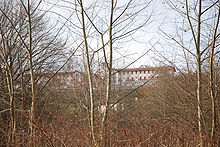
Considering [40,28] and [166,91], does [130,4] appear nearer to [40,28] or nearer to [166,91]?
[40,28]

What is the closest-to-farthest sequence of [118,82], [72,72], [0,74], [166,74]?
[72,72] → [0,74] → [166,74] → [118,82]

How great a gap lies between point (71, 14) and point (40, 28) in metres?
4.96

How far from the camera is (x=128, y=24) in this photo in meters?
2.61

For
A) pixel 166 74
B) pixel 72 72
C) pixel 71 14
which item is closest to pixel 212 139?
pixel 71 14

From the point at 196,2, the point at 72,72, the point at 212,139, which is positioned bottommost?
the point at 212,139

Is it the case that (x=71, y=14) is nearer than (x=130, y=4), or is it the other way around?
(x=130, y=4)

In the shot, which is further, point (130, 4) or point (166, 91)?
point (166, 91)

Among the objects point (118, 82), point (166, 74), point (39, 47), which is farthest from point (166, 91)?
point (39, 47)

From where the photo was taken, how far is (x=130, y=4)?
248 cm

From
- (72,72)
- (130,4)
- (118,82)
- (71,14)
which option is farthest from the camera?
(118,82)

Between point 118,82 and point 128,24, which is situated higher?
point 128,24

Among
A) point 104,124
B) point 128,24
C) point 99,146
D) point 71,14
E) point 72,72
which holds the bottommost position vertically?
point 99,146

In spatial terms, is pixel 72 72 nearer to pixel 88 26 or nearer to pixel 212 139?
pixel 88 26

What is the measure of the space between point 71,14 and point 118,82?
7.31m
